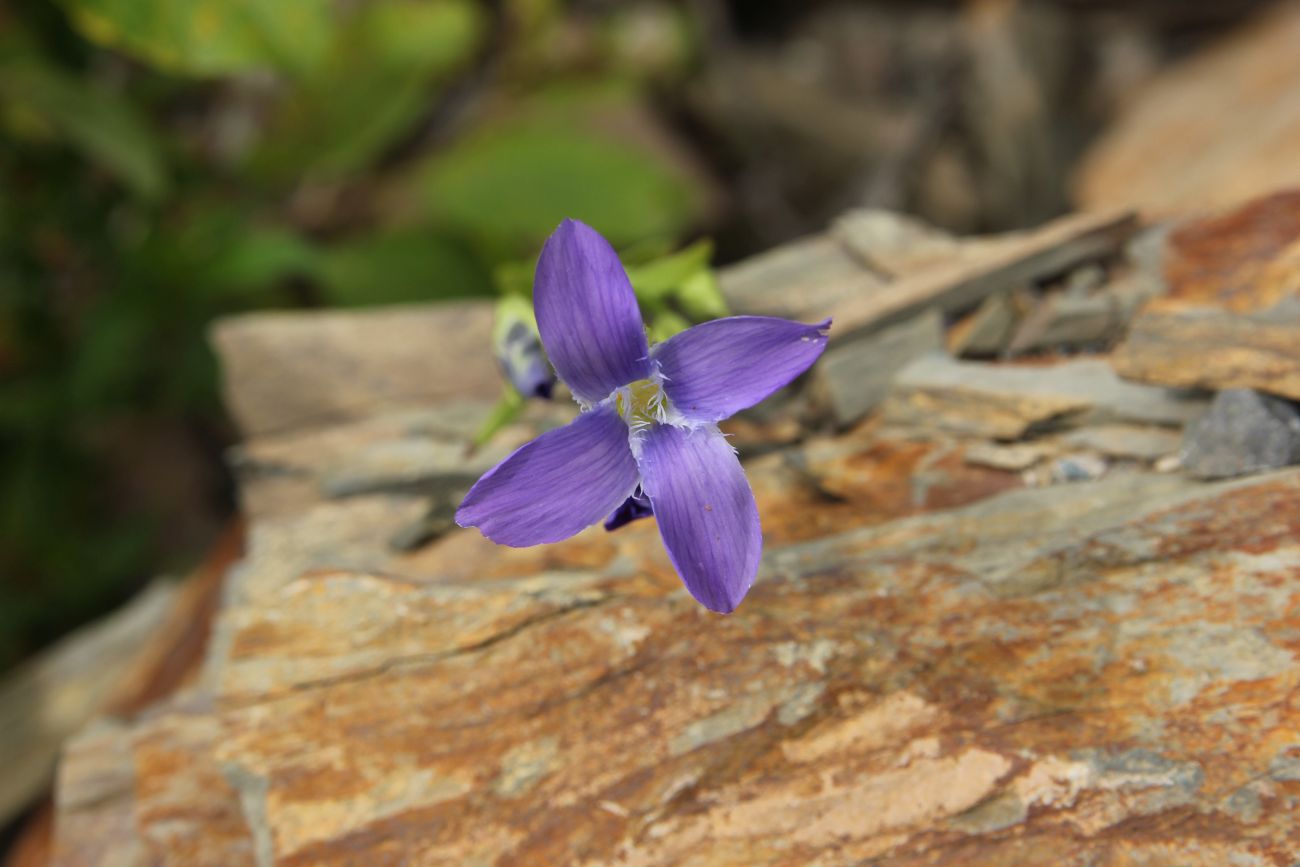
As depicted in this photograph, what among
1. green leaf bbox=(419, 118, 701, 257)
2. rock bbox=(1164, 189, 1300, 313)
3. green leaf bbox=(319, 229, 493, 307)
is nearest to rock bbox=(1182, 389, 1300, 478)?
rock bbox=(1164, 189, 1300, 313)

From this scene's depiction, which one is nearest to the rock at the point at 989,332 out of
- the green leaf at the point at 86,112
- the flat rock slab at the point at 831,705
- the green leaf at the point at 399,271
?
the flat rock slab at the point at 831,705

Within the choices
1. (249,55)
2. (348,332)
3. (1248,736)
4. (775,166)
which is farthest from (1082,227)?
(775,166)

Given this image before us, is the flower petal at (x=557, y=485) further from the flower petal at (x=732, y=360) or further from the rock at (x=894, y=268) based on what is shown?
the rock at (x=894, y=268)

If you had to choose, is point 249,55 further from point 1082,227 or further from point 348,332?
point 1082,227

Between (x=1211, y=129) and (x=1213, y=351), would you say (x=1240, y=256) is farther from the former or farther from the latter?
(x=1211, y=129)

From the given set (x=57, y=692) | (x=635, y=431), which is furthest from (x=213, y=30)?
(x=635, y=431)

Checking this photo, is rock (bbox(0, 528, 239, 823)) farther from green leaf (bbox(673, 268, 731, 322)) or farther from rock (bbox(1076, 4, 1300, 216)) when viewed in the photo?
rock (bbox(1076, 4, 1300, 216))
